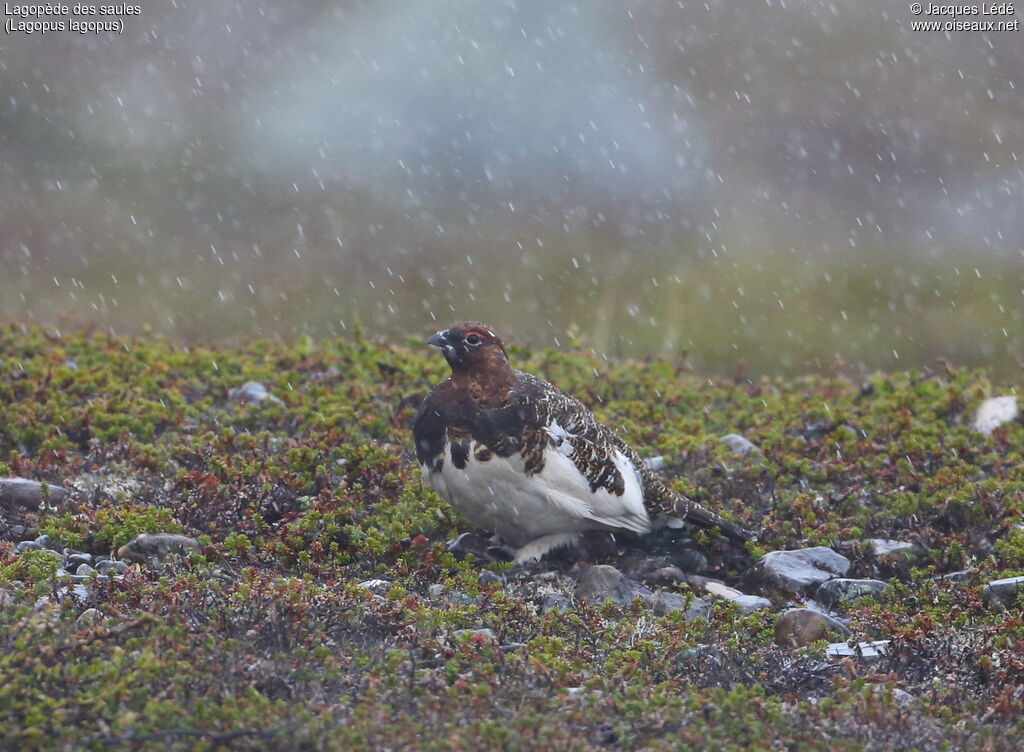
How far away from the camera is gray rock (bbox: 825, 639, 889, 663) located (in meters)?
5.41

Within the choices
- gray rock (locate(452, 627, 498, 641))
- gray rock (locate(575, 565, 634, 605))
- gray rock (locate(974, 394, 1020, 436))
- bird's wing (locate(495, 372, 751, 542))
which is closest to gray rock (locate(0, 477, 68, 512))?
bird's wing (locate(495, 372, 751, 542))

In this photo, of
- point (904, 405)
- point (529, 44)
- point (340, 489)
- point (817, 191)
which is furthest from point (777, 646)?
point (529, 44)

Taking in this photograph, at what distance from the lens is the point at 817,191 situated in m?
24.9

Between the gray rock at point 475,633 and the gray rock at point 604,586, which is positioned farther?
the gray rock at point 604,586

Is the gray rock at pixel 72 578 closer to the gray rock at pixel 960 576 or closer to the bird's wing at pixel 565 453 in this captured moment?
the bird's wing at pixel 565 453

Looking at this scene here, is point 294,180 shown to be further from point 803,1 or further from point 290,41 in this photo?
point 803,1

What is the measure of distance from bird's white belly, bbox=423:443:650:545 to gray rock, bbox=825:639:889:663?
1.51 meters

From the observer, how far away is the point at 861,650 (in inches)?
216

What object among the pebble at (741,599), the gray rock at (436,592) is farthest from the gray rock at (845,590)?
the gray rock at (436,592)

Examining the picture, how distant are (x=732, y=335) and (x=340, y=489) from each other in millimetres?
11951

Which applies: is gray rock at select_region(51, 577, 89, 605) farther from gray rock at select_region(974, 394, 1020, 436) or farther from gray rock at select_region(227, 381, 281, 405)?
gray rock at select_region(974, 394, 1020, 436)

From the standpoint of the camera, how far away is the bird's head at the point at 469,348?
679 cm

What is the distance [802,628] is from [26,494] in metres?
4.15

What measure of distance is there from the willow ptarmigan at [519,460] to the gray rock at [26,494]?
2.03 metres
